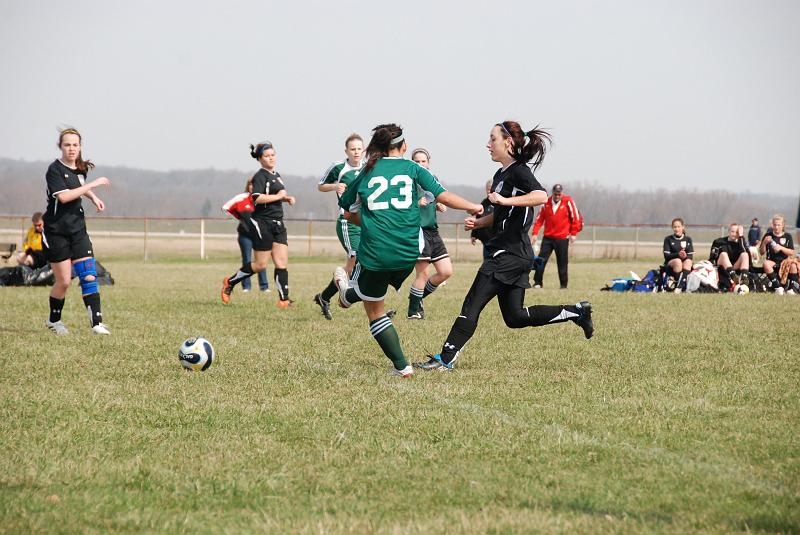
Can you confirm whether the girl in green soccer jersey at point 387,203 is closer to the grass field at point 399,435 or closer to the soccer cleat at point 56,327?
the grass field at point 399,435

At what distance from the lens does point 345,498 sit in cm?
430

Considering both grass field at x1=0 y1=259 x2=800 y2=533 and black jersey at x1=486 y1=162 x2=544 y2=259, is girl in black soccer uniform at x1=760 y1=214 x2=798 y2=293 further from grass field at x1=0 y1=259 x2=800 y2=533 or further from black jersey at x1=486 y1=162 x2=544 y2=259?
black jersey at x1=486 y1=162 x2=544 y2=259

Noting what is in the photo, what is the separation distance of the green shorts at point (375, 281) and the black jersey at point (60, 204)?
383 centimetres

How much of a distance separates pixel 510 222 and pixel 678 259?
40.5ft

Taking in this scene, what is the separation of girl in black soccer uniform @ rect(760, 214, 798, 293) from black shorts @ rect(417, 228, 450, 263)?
912cm

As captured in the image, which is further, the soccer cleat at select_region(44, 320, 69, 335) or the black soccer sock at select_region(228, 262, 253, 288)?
the black soccer sock at select_region(228, 262, 253, 288)

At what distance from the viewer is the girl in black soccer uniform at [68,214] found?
9.93 metres

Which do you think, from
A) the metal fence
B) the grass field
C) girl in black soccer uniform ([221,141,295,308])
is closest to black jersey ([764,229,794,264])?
the metal fence

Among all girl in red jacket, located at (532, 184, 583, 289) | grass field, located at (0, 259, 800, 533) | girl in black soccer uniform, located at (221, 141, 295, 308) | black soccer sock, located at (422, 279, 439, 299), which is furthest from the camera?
girl in red jacket, located at (532, 184, 583, 289)

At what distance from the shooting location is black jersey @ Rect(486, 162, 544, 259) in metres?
7.88

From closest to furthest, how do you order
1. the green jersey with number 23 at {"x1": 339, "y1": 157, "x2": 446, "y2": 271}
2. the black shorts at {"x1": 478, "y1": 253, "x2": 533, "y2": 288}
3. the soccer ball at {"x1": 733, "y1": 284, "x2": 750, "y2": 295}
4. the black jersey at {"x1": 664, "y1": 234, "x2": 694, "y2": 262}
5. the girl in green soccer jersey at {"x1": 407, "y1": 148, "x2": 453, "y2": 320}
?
the green jersey with number 23 at {"x1": 339, "y1": 157, "x2": 446, "y2": 271} < the black shorts at {"x1": 478, "y1": 253, "x2": 533, "y2": 288} < the girl in green soccer jersey at {"x1": 407, "y1": 148, "x2": 453, "y2": 320} < the soccer ball at {"x1": 733, "y1": 284, "x2": 750, "y2": 295} < the black jersey at {"x1": 664, "y1": 234, "x2": 694, "y2": 262}

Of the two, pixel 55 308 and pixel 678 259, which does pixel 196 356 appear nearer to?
pixel 55 308

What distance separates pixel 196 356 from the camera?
25.7 ft

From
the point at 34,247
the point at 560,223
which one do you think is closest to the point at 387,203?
the point at 560,223
